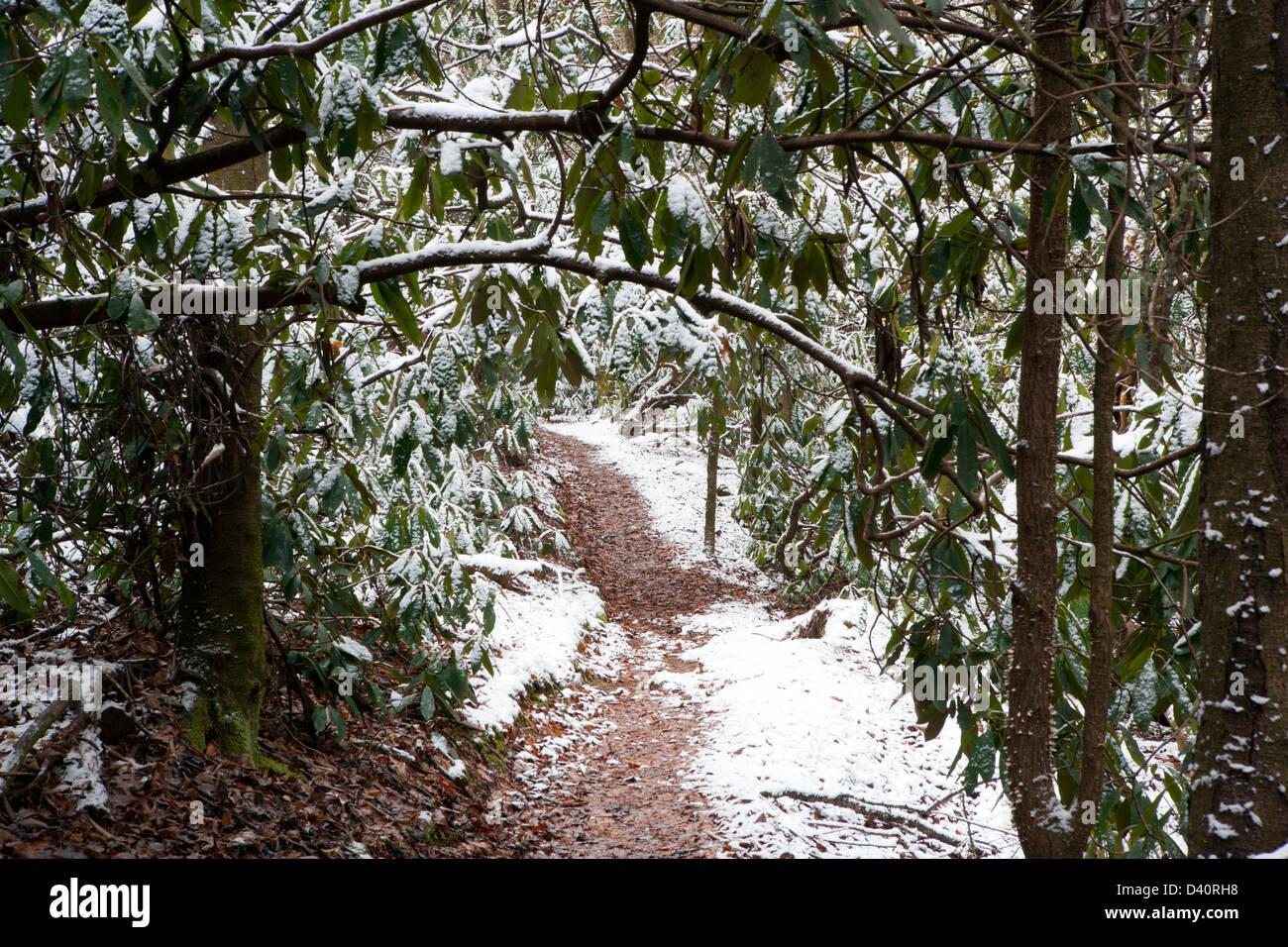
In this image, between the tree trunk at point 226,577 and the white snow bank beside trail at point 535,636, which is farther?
the white snow bank beside trail at point 535,636

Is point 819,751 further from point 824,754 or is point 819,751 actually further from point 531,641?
point 531,641

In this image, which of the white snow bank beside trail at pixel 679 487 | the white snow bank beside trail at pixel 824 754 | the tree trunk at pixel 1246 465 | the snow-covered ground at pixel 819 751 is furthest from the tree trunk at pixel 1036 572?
the white snow bank beside trail at pixel 679 487

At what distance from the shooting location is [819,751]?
5.93 metres

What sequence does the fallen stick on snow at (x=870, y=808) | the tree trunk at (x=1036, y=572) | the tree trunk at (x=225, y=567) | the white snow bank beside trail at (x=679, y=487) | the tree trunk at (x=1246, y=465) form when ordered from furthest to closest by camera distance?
the white snow bank beside trail at (x=679, y=487) → the fallen stick on snow at (x=870, y=808) → the tree trunk at (x=225, y=567) → the tree trunk at (x=1036, y=572) → the tree trunk at (x=1246, y=465)

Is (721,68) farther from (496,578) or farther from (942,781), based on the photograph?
(496,578)

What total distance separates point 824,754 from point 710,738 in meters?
0.88

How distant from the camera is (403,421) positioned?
347 cm

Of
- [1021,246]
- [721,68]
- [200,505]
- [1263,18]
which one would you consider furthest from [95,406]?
[1263,18]

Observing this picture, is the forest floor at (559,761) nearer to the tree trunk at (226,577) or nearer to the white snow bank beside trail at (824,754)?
the white snow bank beside trail at (824,754)

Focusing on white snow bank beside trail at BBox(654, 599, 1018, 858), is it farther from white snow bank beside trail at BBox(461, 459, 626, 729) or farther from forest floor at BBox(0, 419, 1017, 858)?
white snow bank beside trail at BBox(461, 459, 626, 729)

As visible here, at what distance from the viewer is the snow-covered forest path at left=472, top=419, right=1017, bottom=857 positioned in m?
4.66

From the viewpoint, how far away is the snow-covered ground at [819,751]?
4.70 meters

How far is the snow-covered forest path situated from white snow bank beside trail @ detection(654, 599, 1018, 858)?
0.06ft

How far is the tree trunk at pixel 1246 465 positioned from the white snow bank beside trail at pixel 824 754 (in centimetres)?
194
